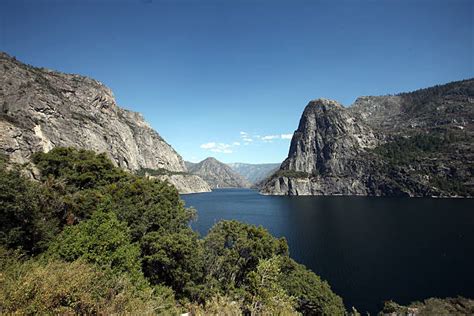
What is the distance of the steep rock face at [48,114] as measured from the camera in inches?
2795

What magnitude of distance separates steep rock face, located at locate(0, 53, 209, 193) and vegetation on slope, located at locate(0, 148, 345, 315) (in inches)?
1502

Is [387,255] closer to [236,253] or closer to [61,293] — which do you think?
[236,253]

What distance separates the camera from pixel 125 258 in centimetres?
2019

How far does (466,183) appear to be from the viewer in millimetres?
176250

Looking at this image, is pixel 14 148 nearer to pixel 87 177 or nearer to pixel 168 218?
pixel 87 177

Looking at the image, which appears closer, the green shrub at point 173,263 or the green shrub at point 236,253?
the green shrub at point 173,263

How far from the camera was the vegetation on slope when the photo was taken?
13.2 metres

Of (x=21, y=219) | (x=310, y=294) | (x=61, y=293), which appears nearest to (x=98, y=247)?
→ (x=21, y=219)

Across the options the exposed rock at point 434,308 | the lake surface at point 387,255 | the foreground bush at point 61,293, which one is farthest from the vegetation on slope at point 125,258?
the lake surface at point 387,255

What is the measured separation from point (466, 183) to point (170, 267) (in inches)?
8622

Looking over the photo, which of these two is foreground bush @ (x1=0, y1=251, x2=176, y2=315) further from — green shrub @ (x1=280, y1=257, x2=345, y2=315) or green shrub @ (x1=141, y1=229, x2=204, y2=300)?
green shrub @ (x1=280, y1=257, x2=345, y2=315)

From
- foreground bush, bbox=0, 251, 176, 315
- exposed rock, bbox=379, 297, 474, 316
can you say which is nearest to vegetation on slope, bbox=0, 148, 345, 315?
foreground bush, bbox=0, 251, 176, 315

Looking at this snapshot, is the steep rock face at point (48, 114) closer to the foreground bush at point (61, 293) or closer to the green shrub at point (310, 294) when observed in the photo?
the foreground bush at point (61, 293)

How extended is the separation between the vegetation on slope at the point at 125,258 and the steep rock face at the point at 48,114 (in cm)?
3816
